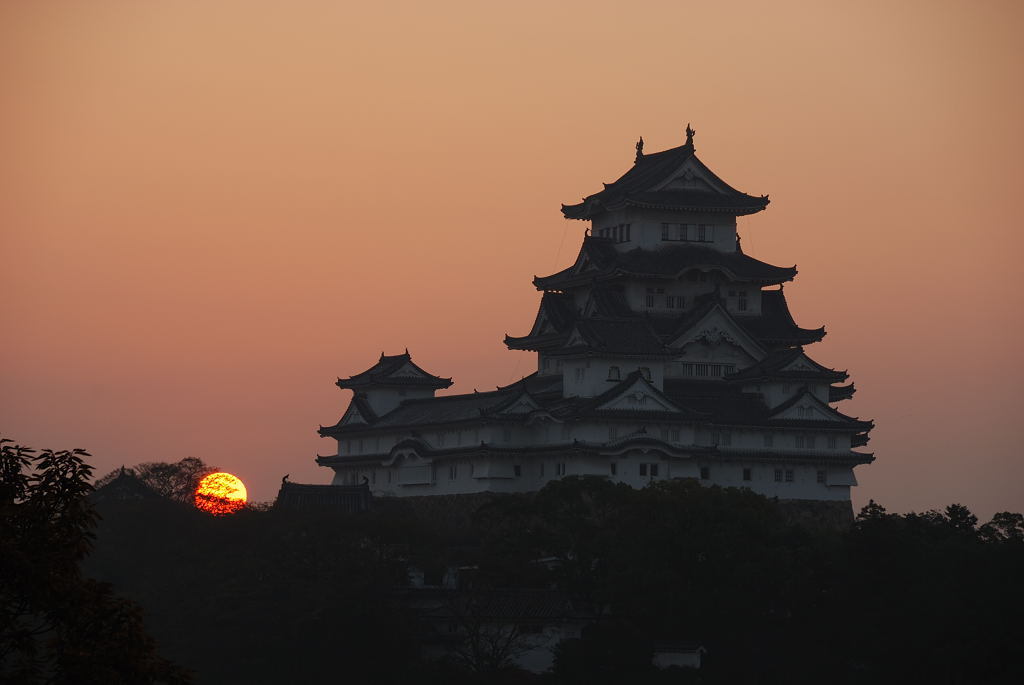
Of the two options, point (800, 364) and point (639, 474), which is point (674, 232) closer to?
point (800, 364)

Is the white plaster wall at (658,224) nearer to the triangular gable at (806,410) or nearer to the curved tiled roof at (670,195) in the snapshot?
the curved tiled roof at (670,195)

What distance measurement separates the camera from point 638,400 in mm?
78375

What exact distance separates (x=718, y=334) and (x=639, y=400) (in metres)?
7.14

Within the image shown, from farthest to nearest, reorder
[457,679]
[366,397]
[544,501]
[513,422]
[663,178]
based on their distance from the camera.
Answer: [366,397] → [663,178] → [513,422] → [544,501] → [457,679]

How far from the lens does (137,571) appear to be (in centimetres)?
6419

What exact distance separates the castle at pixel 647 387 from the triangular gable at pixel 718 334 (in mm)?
Answer: 76

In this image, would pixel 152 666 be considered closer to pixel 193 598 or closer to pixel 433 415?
pixel 193 598

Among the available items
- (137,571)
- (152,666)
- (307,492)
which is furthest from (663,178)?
(152,666)

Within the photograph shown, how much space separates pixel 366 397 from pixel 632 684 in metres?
33.7

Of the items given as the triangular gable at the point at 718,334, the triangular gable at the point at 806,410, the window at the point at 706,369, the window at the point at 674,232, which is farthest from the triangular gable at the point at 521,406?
the window at the point at 674,232

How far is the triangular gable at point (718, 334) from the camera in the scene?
8306cm

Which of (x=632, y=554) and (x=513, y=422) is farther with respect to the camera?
(x=513, y=422)

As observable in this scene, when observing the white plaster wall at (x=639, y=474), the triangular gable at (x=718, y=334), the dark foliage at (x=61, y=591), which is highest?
the triangular gable at (x=718, y=334)

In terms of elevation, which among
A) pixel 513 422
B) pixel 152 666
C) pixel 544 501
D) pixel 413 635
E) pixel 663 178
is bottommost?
pixel 152 666
